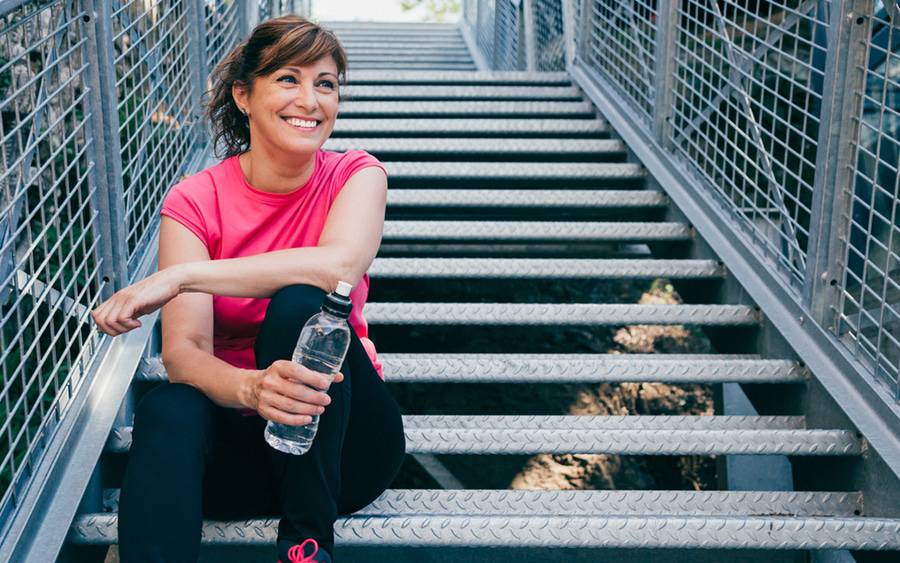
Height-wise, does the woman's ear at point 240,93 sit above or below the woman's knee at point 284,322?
above

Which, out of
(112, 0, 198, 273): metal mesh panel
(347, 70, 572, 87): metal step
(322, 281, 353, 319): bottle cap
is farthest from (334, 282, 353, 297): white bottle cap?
(347, 70, 572, 87): metal step

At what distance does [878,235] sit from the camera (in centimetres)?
243

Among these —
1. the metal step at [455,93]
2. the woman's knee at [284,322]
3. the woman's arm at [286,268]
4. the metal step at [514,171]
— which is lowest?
the metal step at [514,171]

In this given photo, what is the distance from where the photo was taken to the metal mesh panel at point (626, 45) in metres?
3.55

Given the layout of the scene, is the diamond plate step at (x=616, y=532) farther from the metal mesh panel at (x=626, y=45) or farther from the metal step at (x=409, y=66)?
the metal step at (x=409, y=66)

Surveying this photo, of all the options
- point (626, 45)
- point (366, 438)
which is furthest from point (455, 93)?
point (366, 438)

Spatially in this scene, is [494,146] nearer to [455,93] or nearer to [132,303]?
[455,93]

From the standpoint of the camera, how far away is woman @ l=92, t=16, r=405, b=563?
4.73ft

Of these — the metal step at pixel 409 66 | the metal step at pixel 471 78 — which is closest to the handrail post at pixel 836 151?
the metal step at pixel 471 78

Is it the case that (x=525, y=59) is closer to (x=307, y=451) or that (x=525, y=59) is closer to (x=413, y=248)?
(x=413, y=248)

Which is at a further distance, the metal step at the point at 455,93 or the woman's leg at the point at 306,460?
the metal step at the point at 455,93

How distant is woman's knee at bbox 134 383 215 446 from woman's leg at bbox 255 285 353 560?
0.40 ft

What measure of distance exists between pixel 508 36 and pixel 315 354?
18.3 ft

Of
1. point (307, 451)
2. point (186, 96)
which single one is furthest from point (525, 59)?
point (307, 451)
